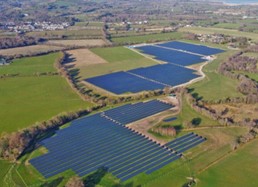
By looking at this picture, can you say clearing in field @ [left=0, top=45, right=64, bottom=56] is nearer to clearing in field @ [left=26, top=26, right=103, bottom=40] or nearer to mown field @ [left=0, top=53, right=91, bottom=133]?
mown field @ [left=0, top=53, right=91, bottom=133]

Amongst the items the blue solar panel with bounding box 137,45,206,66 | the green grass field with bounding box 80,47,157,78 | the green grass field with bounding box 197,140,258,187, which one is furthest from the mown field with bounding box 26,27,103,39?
the green grass field with bounding box 197,140,258,187

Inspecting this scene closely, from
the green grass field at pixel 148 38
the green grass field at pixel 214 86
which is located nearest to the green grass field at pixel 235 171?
the green grass field at pixel 214 86

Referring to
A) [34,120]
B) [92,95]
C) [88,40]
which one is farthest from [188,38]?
[34,120]

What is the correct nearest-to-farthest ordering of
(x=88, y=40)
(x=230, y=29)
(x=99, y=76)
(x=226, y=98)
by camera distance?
(x=226, y=98) < (x=99, y=76) < (x=88, y=40) < (x=230, y=29)

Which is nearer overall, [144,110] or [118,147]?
[118,147]

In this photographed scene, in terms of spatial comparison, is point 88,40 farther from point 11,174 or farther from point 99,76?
point 11,174

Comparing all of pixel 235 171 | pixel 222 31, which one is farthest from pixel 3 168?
pixel 222 31

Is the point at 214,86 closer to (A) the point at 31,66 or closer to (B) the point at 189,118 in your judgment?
(B) the point at 189,118
